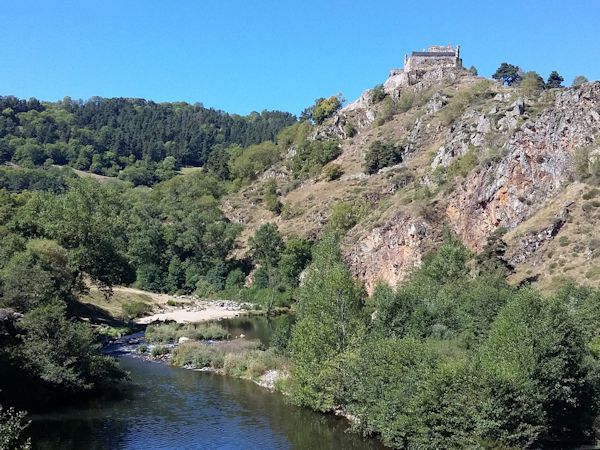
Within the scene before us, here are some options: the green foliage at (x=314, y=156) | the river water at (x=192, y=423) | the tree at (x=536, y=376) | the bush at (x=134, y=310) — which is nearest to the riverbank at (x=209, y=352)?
the river water at (x=192, y=423)

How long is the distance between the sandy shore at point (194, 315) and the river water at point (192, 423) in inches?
1515

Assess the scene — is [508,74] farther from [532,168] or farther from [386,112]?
[532,168]

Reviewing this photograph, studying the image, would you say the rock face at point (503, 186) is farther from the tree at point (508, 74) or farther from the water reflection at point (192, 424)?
the tree at point (508, 74)

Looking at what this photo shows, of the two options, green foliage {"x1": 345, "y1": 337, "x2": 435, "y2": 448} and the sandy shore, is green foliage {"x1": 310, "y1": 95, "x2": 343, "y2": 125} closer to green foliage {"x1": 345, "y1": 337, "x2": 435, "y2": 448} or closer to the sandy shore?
the sandy shore

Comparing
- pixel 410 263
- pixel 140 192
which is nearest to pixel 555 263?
pixel 410 263

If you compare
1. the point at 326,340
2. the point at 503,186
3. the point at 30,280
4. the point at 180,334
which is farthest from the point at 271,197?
the point at 326,340

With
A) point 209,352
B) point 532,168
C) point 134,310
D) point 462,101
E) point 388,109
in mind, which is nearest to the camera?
point 209,352

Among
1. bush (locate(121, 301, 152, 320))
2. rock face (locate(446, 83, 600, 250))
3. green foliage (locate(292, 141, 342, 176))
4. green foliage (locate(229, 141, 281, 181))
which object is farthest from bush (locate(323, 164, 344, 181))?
bush (locate(121, 301, 152, 320))

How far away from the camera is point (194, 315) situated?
295 feet

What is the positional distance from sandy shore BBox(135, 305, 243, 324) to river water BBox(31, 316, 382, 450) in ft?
126

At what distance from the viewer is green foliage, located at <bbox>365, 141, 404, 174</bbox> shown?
128 m

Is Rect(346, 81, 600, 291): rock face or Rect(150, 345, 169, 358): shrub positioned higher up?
Rect(346, 81, 600, 291): rock face

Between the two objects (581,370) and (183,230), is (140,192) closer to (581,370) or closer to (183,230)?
(183,230)

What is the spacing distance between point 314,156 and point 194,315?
221 ft
